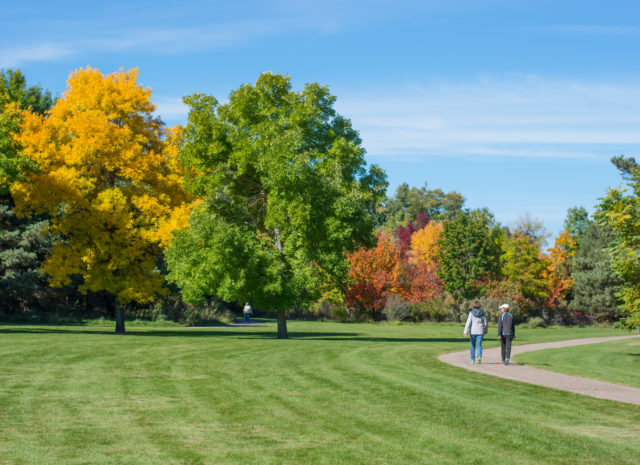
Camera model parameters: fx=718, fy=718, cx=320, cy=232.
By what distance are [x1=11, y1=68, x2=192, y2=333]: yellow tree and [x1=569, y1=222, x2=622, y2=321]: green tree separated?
4132 centimetres

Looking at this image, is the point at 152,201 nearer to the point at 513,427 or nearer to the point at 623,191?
the point at 623,191

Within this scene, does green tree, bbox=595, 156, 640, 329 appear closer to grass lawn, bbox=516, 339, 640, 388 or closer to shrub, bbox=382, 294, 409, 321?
grass lawn, bbox=516, 339, 640, 388

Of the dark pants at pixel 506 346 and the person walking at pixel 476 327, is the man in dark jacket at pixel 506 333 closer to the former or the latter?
the dark pants at pixel 506 346

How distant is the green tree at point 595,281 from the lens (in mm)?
62688

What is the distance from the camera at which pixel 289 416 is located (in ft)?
34.8

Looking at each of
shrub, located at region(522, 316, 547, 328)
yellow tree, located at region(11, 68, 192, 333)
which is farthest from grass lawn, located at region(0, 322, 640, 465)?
shrub, located at region(522, 316, 547, 328)

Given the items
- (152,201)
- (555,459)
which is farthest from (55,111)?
(555,459)

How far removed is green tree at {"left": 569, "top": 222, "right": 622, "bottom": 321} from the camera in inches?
2468

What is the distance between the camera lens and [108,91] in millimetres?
33906

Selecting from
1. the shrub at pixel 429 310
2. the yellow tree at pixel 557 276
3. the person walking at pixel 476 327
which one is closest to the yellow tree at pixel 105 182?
the person walking at pixel 476 327

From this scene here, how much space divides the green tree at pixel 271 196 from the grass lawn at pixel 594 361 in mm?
9575

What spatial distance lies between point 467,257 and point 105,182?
40170mm

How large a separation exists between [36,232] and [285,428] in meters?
34.2

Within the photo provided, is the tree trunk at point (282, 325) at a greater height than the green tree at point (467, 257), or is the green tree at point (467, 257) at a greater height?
the green tree at point (467, 257)
